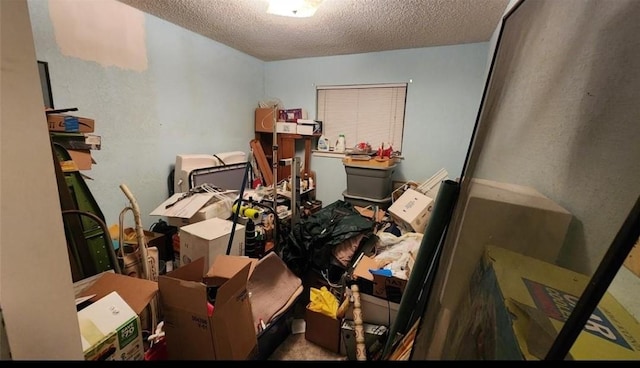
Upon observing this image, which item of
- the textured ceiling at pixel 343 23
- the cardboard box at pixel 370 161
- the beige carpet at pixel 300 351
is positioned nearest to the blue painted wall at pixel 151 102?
the textured ceiling at pixel 343 23

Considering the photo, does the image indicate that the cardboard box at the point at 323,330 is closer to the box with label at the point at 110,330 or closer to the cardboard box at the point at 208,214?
the box with label at the point at 110,330

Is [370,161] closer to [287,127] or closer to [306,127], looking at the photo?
[306,127]

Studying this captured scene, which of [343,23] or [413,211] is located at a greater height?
[343,23]

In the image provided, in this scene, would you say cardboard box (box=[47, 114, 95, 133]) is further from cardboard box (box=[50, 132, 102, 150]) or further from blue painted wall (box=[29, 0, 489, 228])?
blue painted wall (box=[29, 0, 489, 228])

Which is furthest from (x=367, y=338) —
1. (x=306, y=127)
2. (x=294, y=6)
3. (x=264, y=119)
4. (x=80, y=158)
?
(x=264, y=119)

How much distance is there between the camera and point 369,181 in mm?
3051

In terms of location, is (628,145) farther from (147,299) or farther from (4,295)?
(147,299)

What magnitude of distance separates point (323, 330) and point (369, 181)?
1.72 metres

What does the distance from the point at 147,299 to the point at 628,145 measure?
174 centimetres

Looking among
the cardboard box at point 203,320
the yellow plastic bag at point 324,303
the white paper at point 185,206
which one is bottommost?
the yellow plastic bag at point 324,303

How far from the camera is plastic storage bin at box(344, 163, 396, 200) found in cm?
299

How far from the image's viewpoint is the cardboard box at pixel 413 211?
2375 millimetres

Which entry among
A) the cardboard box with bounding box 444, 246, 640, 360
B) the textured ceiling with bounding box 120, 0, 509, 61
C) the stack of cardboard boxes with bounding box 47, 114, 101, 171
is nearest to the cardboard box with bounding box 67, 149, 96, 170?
the stack of cardboard boxes with bounding box 47, 114, 101, 171

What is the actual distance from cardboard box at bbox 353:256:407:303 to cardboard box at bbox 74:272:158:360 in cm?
119
